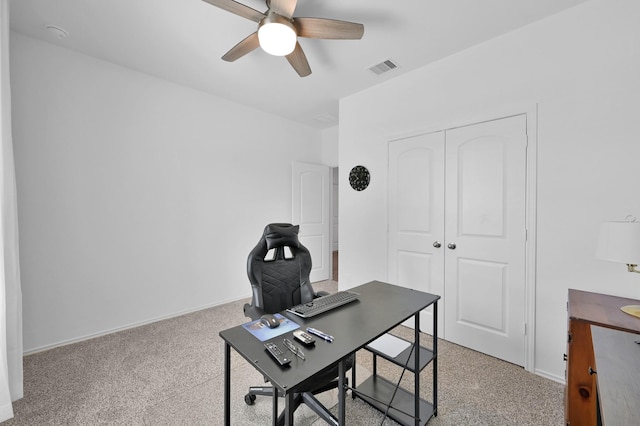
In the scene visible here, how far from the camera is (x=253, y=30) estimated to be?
224cm

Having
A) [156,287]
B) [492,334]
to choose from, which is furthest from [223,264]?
[492,334]

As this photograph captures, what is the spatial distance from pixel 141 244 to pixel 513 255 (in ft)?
12.2

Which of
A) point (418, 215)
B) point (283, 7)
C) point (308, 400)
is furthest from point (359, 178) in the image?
point (308, 400)

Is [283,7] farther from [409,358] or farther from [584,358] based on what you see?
[584,358]

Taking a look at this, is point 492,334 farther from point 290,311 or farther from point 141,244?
point 141,244

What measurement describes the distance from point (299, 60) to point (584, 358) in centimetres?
270

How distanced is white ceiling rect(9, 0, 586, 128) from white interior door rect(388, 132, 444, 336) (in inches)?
34.0

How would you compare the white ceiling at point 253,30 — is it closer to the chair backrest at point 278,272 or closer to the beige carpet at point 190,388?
the chair backrest at point 278,272

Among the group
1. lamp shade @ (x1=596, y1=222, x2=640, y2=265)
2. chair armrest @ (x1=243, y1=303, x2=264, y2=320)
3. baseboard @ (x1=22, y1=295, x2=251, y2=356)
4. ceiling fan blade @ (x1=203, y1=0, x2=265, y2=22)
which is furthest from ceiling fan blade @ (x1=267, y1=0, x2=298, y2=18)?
baseboard @ (x1=22, y1=295, x2=251, y2=356)

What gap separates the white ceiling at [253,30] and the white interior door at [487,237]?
0.81 metres

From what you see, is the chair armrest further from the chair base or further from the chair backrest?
the chair base

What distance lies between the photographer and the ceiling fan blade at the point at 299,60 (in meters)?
2.07

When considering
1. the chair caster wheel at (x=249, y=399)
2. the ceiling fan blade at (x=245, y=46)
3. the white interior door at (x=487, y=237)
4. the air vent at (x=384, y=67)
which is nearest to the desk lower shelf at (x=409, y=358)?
the chair caster wheel at (x=249, y=399)

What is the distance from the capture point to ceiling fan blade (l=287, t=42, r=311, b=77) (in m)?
2.07
